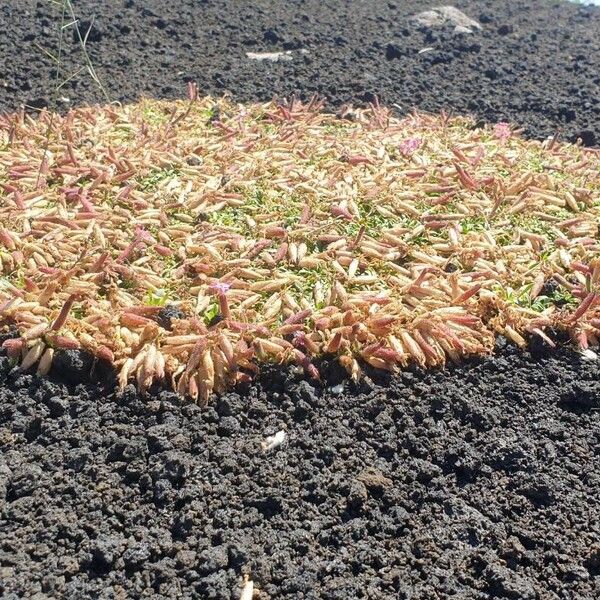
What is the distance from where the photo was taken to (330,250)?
4121mm

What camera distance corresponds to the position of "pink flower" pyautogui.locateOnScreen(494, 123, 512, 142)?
5941 mm

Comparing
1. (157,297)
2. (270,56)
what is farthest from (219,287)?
(270,56)

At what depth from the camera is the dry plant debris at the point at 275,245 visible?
11.4 feet

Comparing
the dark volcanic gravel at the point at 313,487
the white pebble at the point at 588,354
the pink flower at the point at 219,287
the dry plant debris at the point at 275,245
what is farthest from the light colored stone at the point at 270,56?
the white pebble at the point at 588,354

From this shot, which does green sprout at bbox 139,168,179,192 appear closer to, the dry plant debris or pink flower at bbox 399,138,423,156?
the dry plant debris

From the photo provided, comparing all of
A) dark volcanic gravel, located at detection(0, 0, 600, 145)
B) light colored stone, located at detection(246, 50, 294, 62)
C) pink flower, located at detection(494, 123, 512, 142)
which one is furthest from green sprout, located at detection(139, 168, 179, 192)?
light colored stone, located at detection(246, 50, 294, 62)

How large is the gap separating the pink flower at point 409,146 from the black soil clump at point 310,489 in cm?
223

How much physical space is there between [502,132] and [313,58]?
212 cm

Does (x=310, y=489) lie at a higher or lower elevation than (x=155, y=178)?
lower

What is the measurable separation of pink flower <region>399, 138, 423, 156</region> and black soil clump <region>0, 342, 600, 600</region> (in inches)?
87.7

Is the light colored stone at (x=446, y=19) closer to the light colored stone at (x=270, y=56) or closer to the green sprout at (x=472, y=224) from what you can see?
the light colored stone at (x=270, y=56)

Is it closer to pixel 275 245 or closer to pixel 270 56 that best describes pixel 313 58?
pixel 270 56

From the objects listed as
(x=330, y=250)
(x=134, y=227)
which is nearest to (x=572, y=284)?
(x=330, y=250)

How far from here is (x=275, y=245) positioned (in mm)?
4188
